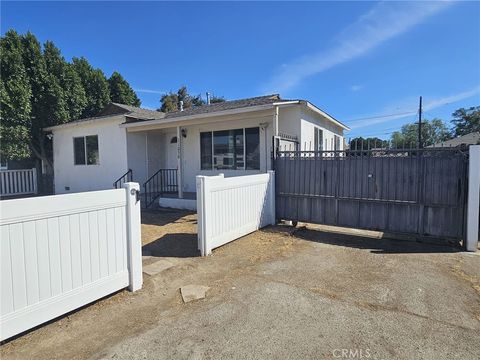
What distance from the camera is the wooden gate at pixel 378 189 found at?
5.42 meters

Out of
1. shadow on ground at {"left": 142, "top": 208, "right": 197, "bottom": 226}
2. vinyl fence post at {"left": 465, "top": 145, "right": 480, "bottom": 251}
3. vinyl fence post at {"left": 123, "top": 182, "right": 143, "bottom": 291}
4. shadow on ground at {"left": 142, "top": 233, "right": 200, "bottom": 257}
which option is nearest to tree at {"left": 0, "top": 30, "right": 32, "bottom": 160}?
shadow on ground at {"left": 142, "top": 208, "right": 197, "bottom": 226}

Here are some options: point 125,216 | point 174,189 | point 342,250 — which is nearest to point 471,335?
point 342,250

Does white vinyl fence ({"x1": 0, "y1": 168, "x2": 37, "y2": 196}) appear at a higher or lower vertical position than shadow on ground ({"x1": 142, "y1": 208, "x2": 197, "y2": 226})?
higher

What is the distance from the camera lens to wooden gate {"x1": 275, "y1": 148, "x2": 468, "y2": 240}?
5.42m

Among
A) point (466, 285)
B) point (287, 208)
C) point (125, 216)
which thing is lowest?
point (466, 285)

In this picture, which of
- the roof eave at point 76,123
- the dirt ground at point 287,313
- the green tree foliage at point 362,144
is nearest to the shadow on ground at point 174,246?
the dirt ground at point 287,313

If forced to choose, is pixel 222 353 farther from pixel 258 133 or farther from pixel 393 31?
pixel 393 31

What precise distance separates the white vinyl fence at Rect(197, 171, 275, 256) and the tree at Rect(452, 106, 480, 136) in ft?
150

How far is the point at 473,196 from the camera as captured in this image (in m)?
5.06

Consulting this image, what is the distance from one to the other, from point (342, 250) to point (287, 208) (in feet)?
6.96

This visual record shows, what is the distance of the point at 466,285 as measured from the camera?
3.82 meters

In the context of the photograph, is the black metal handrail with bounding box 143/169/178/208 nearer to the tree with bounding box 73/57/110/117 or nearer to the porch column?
the porch column

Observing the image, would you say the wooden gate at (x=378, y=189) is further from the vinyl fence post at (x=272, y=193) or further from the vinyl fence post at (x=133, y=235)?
the vinyl fence post at (x=133, y=235)

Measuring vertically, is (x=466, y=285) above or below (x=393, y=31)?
below
